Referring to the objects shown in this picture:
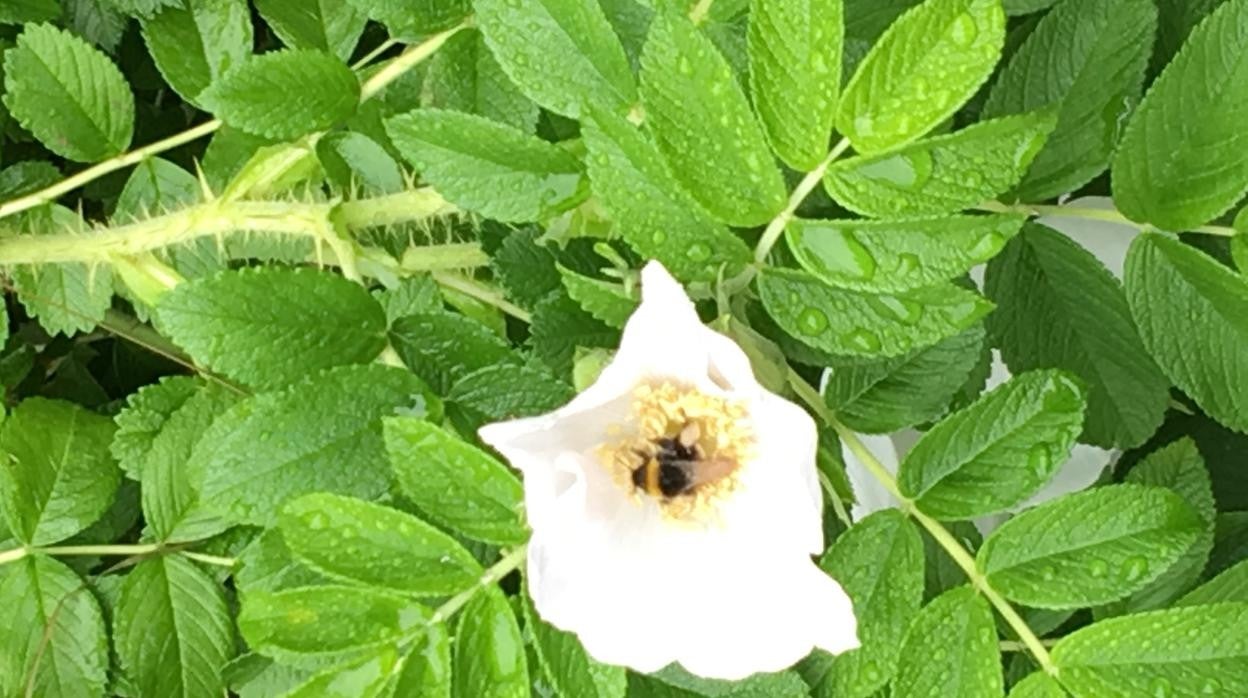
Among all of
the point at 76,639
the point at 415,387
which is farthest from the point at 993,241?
the point at 76,639

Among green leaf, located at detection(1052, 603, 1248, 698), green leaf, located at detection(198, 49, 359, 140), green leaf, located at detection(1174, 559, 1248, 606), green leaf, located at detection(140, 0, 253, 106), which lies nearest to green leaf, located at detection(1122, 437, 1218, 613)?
green leaf, located at detection(1174, 559, 1248, 606)

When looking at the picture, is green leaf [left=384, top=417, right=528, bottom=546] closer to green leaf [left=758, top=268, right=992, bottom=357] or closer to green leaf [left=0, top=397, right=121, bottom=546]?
green leaf [left=758, top=268, right=992, bottom=357]

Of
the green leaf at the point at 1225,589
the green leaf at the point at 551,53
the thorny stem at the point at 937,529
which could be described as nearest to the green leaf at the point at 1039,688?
the thorny stem at the point at 937,529

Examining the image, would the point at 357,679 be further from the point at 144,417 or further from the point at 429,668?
the point at 144,417

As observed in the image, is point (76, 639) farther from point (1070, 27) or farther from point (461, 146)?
point (1070, 27)

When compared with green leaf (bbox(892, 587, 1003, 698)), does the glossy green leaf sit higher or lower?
higher

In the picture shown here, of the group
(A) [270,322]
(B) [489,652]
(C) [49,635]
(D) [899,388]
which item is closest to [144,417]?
(C) [49,635]
